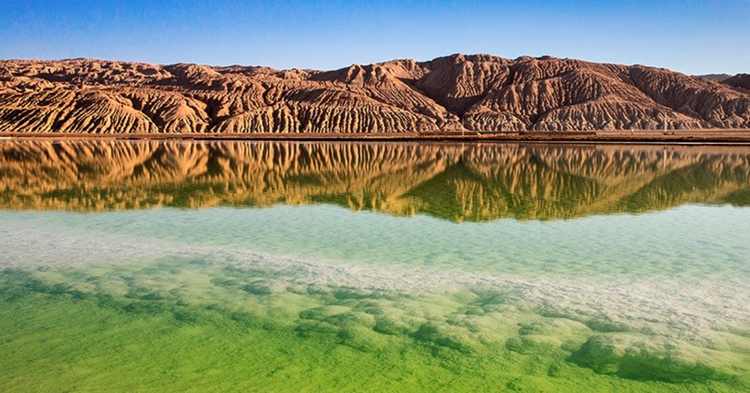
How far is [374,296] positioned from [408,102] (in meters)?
151

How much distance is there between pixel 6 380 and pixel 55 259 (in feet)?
20.9

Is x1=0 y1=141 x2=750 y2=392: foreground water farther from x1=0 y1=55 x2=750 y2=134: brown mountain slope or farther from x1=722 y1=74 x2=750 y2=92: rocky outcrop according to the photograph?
x1=722 y1=74 x2=750 y2=92: rocky outcrop

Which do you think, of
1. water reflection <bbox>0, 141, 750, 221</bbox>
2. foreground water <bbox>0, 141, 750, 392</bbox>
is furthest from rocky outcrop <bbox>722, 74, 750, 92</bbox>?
foreground water <bbox>0, 141, 750, 392</bbox>

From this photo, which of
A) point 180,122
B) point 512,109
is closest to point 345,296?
point 180,122

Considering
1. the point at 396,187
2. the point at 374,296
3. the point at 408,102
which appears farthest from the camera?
the point at 408,102

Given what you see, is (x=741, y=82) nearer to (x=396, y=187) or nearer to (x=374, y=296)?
(x=396, y=187)

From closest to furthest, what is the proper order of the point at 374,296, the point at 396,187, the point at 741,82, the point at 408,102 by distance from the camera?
the point at 374,296 < the point at 396,187 < the point at 408,102 < the point at 741,82

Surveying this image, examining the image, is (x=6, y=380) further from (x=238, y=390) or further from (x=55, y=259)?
(x=55, y=259)

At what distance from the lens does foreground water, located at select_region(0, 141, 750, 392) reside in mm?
6605

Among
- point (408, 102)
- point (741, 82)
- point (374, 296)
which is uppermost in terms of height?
point (741, 82)

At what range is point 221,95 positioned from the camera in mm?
144625

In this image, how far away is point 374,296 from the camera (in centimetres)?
941

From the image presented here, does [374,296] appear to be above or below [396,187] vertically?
above

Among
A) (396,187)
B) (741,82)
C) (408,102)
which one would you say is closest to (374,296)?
(396,187)
